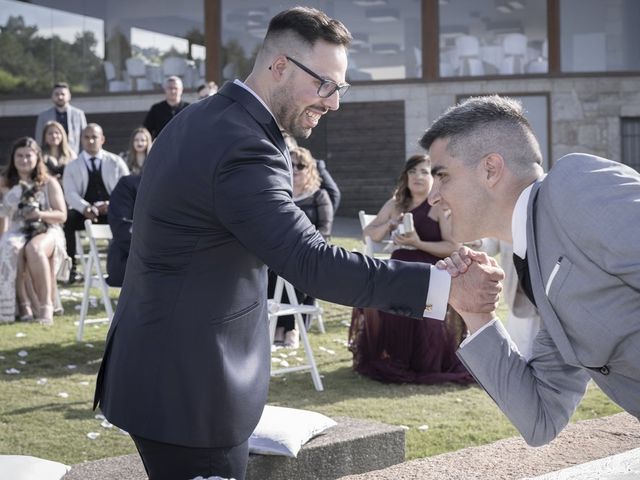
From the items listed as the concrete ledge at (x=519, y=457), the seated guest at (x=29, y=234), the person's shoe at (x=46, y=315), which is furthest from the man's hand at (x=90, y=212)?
the concrete ledge at (x=519, y=457)

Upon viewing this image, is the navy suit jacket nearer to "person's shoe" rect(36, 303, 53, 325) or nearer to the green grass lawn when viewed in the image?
the green grass lawn

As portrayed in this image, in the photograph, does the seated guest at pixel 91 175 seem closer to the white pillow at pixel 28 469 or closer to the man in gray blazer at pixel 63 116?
the man in gray blazer at pixel 63 116

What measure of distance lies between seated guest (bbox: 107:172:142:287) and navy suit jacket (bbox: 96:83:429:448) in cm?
587

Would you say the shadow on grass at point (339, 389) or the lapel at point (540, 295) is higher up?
the lapel at point (540, 295)

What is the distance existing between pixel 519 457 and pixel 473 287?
6.52 feet

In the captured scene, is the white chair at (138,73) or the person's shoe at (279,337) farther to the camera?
the white chair at (138,73)

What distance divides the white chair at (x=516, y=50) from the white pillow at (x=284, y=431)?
725 inches

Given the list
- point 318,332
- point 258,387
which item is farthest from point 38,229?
→ point 258,387

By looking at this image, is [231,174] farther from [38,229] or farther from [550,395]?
[38,229]

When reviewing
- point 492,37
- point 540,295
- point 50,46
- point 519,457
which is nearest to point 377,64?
point 492,37

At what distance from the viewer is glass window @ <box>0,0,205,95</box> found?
23.5 metres

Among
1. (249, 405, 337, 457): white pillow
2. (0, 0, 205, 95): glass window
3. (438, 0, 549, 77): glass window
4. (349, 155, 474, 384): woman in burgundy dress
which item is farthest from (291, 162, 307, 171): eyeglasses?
(0, 0, 205, 95): glass window

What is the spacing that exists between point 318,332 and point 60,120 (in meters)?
7.27

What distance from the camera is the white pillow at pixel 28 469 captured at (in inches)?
158
